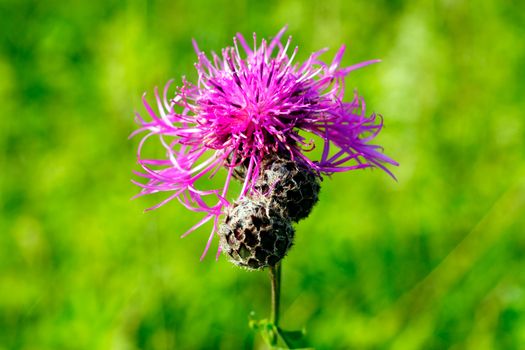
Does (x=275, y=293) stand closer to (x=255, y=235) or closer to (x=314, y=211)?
(x=255, y=235)

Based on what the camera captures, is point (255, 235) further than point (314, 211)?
No

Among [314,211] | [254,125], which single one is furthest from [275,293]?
[314,211]

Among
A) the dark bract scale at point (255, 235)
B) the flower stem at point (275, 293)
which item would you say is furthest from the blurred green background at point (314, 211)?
the dark bract scale at point (255, 235)

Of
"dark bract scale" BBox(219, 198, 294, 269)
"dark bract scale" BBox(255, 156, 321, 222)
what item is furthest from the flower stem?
"dark bract scale" BBox(255, 156, 321, 222)

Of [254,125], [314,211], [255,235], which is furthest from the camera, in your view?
[314,211]

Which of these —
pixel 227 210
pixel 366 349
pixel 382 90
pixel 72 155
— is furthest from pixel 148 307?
pixel 382 90

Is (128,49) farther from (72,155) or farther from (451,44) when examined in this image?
(451,44)
